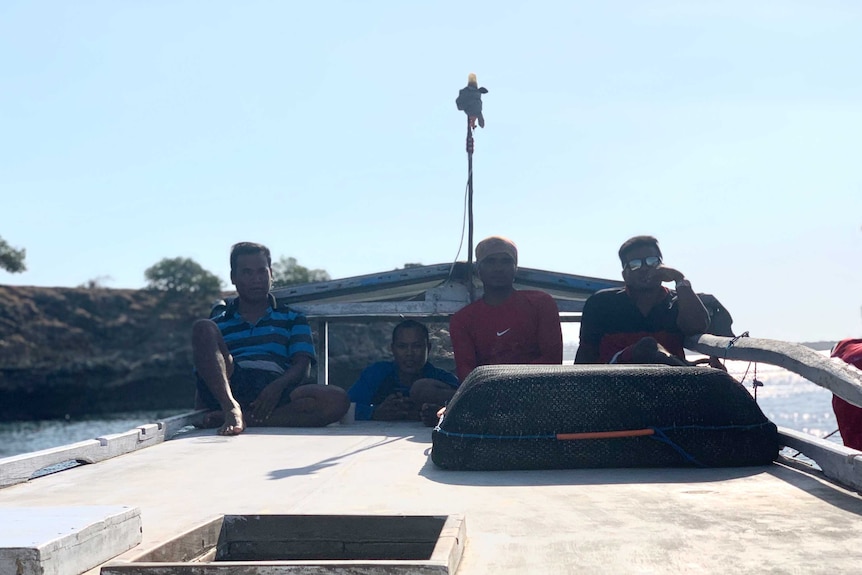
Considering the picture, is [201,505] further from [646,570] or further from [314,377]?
[314,377]

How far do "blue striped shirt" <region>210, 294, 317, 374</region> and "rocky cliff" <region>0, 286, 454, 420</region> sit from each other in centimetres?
4219

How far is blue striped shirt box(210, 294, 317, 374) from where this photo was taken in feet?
20.3

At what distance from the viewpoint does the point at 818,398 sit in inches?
2697

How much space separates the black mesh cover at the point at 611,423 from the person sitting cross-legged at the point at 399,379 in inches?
87.8

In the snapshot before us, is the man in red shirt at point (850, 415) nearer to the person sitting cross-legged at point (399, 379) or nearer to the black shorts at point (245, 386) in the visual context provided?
the person sitting cross-legged at point (399, 379)

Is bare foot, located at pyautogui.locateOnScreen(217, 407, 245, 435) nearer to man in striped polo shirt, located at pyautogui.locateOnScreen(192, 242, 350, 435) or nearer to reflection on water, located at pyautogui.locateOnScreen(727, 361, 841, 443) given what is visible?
man in striped polo shirt, located at pyautogui.locateOnScreen(192, 242, 350, 435)

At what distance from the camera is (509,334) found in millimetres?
5707

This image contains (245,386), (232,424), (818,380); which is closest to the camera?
(818,380)

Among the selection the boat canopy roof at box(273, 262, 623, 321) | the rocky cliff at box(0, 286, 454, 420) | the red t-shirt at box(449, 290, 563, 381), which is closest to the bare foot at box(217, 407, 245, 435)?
the red t-shirt at box(449, 290, 563, 381)

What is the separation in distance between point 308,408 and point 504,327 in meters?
1.37

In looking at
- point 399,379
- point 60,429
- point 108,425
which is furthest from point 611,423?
point 60,429

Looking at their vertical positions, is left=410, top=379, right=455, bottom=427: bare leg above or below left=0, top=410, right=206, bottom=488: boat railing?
above

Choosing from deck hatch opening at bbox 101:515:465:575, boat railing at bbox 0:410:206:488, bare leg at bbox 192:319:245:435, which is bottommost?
deck hatch opening at bbox 101:515:465:575

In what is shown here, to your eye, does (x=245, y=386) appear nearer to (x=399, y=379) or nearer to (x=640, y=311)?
(x=399, y=379)
